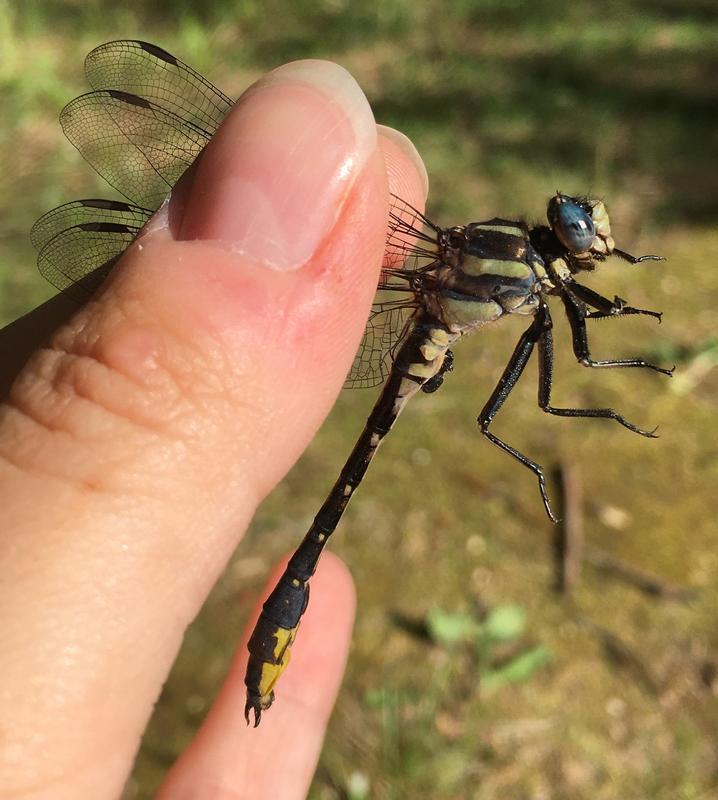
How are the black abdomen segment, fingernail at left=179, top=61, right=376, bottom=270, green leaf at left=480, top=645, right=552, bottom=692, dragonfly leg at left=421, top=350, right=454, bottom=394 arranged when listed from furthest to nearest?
green leaf at left=480, top=645, right=552, bottom=692 < dragonfly leg at left=421, top=350, right=454, bottom=394 < the black abdomen segment < fingernail at left=179, top=61, right=376, bottom=270

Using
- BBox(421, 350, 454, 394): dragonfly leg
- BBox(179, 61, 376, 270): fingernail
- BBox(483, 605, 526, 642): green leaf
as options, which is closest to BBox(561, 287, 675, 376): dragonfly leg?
BBox(421, 350, 454, 394): dragonfly leg

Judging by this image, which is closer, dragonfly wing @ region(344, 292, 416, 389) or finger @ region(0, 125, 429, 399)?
finger @ region(0, 125, 429, 399)

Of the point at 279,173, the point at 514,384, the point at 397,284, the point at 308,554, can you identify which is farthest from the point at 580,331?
A: the point at 279,173

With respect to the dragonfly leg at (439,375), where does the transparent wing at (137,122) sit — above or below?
above

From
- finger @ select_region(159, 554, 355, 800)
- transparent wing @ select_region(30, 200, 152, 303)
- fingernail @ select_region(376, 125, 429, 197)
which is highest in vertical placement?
transparent wing @ select_region(30, 200, 152, 303)

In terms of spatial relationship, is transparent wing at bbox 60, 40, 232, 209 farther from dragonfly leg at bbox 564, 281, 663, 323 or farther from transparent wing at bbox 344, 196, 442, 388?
dragonfly leg at bbox 564, 281, 663, 323

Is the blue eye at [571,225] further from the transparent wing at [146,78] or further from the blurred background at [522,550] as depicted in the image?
the blurred background at [522,550]

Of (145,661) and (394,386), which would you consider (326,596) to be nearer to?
(394,386)

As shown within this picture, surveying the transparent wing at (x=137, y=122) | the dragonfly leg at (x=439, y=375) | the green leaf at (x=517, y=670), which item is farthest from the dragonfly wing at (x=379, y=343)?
the green leaf at (x=517, y=670)
